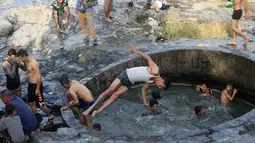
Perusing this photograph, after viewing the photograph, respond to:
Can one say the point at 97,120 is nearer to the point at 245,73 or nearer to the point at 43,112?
the point at 43,112

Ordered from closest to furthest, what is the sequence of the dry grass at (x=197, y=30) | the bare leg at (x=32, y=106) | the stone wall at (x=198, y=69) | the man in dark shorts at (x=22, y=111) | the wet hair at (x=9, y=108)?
the wet hair at (x=9, y=108)
the man in dark shorts at (x=22, y=111)
the bare leg at (x=32, y=106)
the stone wall at (x=198, y=69)
the dry grass at (x=197, y=30)

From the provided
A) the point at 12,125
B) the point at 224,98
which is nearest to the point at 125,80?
the point at 12,125

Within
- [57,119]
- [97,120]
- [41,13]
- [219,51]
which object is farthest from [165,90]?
[41,13]

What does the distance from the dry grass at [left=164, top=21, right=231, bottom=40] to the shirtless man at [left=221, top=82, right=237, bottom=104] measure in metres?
2.76

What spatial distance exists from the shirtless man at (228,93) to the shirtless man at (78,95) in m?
3.58

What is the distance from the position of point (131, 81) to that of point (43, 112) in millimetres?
2020

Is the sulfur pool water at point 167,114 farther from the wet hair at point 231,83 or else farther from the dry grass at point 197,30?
the dry grass at point 197,30

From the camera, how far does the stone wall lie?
8.71 metres

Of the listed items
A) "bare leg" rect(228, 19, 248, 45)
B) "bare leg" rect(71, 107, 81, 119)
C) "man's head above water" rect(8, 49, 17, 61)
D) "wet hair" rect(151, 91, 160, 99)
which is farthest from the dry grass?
"man's head above water" rect(8, 49, 17, 61)

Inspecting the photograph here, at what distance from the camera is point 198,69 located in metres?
9.87

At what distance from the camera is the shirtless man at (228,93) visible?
890cm

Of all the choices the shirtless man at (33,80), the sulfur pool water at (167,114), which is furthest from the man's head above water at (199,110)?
the shirtless man at (33,80)

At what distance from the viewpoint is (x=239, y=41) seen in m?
10.2

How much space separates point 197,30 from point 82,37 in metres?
3.76
